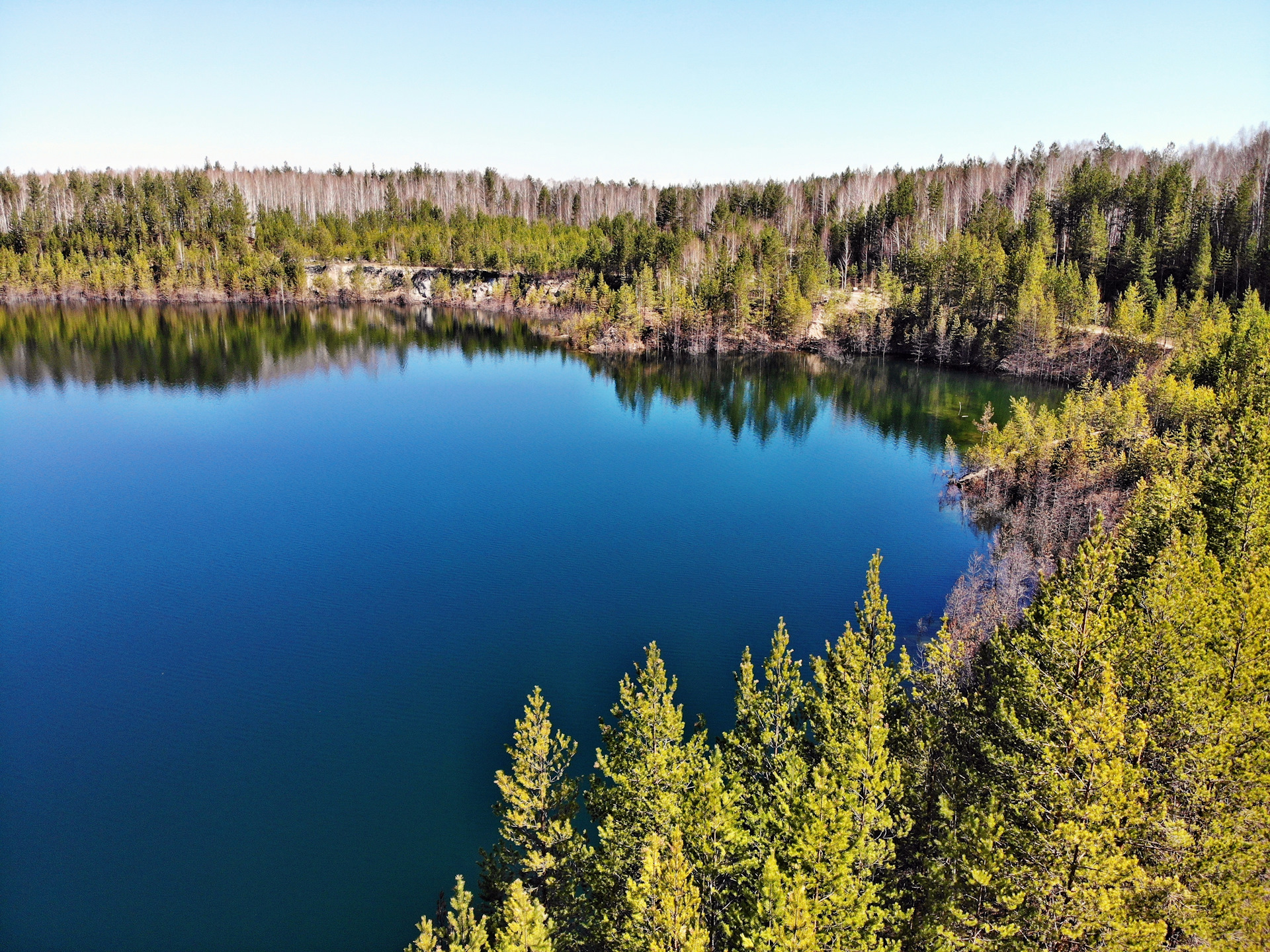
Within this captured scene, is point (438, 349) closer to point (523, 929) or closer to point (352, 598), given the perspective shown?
point (352, 598)

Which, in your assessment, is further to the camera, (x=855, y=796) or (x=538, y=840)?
(x=538, y=840)

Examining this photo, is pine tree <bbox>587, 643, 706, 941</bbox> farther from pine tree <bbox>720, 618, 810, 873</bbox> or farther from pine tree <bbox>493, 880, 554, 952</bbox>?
pine tree <bbox>493, 880, 554, 952</bbox>

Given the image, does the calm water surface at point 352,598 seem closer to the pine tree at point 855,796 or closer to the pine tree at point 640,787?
the pine tree at point 640,787

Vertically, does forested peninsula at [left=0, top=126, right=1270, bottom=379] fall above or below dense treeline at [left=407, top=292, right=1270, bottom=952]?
above

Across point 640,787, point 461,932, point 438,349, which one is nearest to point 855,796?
point 640,787

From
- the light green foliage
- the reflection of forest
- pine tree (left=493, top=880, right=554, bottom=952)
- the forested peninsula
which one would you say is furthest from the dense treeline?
the light green foliage

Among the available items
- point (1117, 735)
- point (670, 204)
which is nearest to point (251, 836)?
point (1117, 735)
